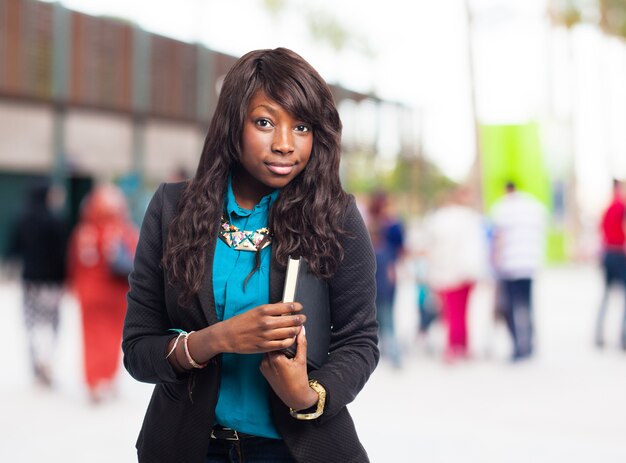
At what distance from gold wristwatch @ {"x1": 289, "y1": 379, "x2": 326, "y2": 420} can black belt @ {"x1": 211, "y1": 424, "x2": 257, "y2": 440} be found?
16cm

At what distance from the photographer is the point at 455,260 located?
8891 millimetres

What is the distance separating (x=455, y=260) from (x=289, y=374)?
297 inches

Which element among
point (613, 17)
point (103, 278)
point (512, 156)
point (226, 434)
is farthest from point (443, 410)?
point (613, 17)

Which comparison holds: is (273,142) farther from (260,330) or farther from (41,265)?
(41,265)

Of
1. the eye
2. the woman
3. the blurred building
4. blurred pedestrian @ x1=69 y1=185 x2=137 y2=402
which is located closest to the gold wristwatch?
the woman

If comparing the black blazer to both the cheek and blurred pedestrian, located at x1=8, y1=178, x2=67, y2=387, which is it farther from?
blurred pedestrian, located at x1=8, y1=178, x2=67, y2=387

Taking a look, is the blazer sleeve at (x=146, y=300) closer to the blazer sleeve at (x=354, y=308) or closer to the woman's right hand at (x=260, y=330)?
the woman's right hand at (x=260, y=330)

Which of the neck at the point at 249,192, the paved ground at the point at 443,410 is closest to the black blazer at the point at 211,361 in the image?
the neck at the point at 249,192

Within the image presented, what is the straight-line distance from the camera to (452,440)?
5609mm

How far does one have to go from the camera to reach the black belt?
5.62 feet

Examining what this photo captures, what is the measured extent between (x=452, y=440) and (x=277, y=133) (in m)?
4.36

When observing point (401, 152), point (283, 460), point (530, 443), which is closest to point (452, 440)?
point (530, 443)

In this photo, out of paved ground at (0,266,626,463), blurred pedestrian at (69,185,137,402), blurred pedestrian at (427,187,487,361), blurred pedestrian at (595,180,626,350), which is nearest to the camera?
paved ground at (0,266,626,463)

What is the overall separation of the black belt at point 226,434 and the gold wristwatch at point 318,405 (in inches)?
6.3
